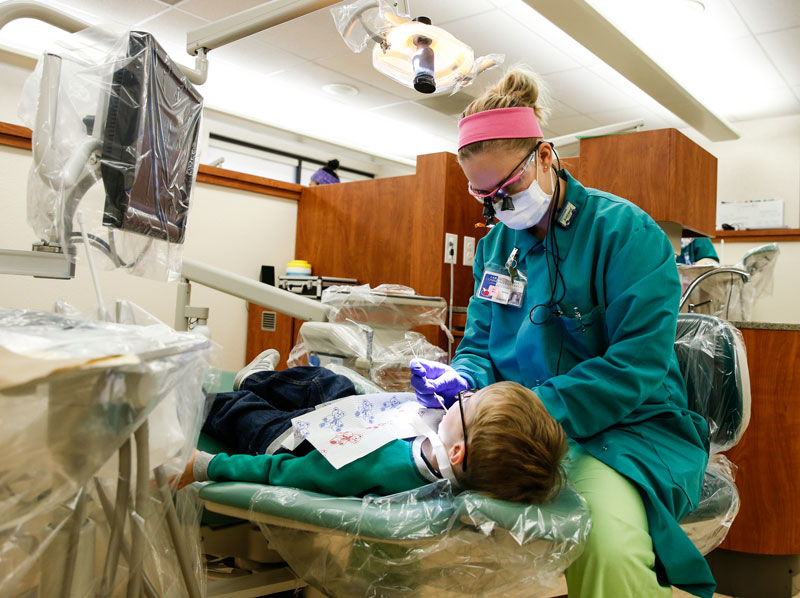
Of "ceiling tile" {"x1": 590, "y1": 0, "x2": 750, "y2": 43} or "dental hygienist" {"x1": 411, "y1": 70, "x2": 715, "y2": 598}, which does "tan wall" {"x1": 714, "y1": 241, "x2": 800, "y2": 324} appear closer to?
"ceiling tile" {"x1": 590, "y1": 0, "x2": 750, "y2": 43}

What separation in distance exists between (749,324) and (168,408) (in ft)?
6.70

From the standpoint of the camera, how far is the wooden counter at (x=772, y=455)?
1986 mm

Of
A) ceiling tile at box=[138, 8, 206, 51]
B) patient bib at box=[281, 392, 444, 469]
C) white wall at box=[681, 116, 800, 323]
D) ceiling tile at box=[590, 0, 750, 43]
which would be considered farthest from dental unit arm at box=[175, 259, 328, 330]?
white wall at box=[681, 116, 800, 323]

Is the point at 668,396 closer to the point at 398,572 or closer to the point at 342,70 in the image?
the point at 398,572

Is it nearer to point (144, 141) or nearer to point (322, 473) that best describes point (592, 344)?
point (322, 473)

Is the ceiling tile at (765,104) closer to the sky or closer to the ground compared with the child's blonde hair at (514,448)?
closer to the sky

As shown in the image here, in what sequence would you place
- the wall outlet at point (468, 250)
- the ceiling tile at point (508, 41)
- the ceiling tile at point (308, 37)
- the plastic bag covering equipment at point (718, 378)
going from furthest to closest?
1. the ceiling tile at point (308, 37)
2. the ceiling tile at point (508, 41)
3. the wall outlet at point (468, 250)
4. the plastic bag covering equipment at point (718, 378)

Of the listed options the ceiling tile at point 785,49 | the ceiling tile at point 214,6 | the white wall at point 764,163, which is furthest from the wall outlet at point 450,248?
the white wall at point 764,163

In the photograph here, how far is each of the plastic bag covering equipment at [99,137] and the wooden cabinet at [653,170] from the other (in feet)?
7.19

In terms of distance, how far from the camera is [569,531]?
88 centimetres

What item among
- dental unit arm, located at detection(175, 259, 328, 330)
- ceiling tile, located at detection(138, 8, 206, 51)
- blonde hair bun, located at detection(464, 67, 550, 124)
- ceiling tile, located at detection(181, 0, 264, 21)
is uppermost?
ceiling tile, located at detection(138, 8, 206, 51)

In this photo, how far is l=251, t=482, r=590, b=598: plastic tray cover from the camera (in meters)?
0.86

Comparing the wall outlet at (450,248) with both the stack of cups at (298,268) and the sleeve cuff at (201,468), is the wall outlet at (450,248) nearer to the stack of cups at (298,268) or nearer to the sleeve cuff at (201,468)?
the stack of cups at (298,268)

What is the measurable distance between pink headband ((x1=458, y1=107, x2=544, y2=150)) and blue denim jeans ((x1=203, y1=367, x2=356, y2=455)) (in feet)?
2.33
